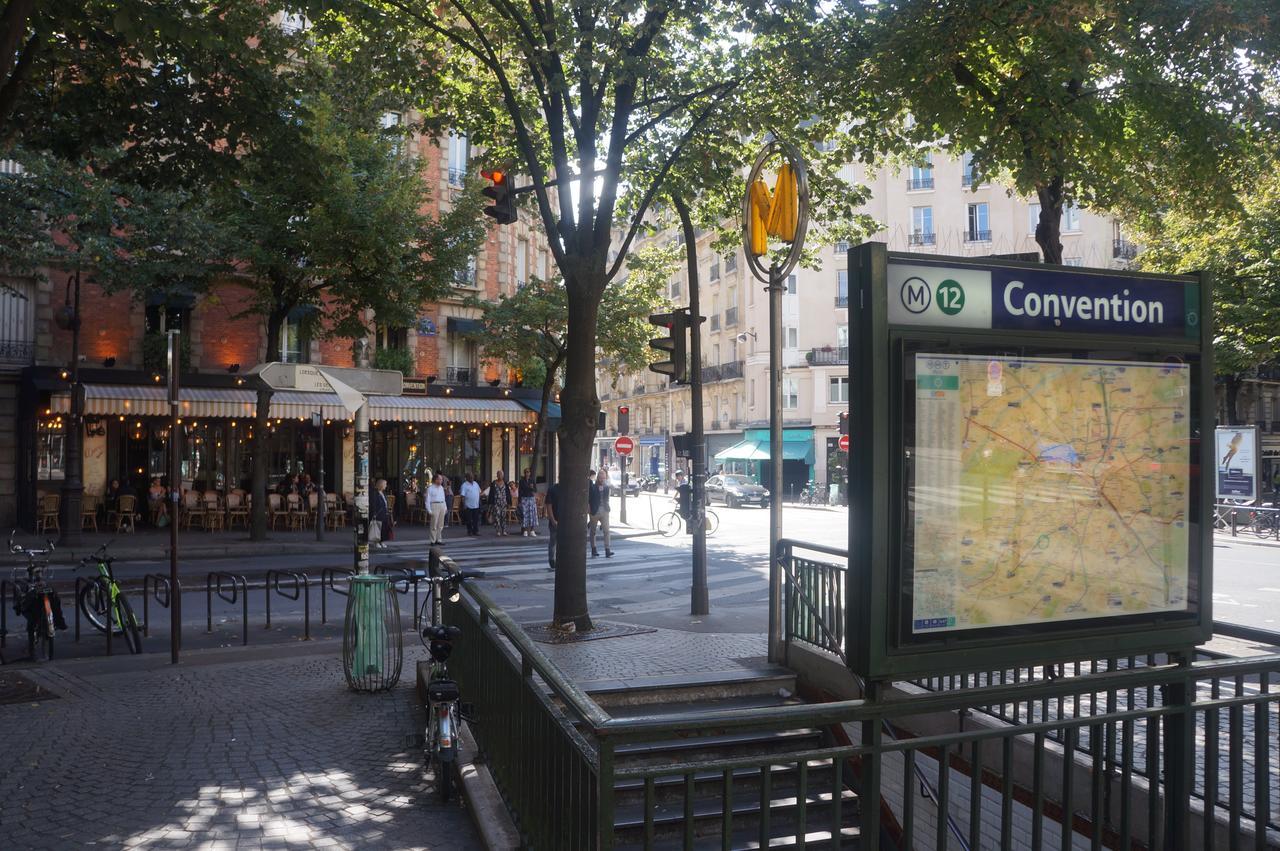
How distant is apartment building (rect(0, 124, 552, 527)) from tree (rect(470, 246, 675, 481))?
5.57ft

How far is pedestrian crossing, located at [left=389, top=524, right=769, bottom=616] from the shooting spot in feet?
44.0

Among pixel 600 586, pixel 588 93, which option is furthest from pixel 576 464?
pixel 600 586

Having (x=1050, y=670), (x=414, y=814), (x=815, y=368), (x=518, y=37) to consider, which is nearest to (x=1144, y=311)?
(x=1050, y=670)

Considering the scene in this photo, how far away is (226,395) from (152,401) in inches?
87.3

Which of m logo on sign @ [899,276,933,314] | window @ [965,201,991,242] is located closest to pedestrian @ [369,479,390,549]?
m logo on sign @ [899,276,933,314]

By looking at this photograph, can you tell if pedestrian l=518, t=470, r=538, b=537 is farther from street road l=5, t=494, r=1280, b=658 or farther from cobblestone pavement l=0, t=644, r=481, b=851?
cobblestone pavement l=0, t=644, r=481, b=851

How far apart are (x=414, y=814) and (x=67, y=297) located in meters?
23.6

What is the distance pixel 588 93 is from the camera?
1009 centimetres

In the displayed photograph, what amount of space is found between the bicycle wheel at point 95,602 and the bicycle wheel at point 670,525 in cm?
1709

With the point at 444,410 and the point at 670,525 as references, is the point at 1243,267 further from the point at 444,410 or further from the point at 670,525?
the point at 444,410

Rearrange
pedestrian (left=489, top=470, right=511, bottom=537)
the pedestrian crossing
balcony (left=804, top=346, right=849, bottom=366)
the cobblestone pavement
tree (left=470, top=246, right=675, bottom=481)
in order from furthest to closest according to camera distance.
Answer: balcony (left=804, top=346, right=849, bottom=366) < tree (left=470, top=246, right=675, bottom=481) < pedestrian (left=489, top=470, right=511, bottom=537) < the pedestrian crossing < the cobblestone pavement

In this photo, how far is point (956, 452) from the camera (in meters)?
3.51

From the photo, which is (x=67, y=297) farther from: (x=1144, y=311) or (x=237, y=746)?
(x=1144, y=311)

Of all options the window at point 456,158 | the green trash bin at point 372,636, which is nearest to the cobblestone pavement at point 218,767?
the green trash bin at point 372,636
